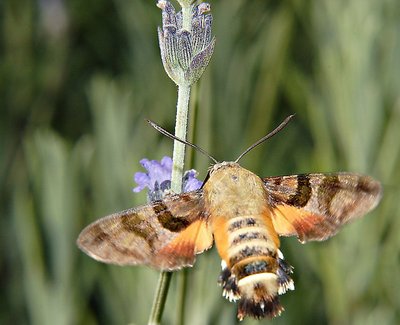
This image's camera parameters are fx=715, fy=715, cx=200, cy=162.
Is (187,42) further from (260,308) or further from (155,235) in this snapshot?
(260,308)

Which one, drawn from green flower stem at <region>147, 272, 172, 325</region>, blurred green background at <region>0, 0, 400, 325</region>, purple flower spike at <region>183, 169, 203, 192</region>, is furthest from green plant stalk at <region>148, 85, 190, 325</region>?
blurred green background at <region>0, 0, 400, 325</region>

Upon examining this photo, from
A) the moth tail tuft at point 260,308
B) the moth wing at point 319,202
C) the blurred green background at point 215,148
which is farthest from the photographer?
the blurred green background at point 215,148

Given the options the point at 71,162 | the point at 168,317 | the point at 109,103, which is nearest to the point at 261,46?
the point at 109,103

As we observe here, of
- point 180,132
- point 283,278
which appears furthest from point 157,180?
point 283,278

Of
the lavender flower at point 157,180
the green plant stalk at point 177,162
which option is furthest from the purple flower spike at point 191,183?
the green plant stalk at point 177,162

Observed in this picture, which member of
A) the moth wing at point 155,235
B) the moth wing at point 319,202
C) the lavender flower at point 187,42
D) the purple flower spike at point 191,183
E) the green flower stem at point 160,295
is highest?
the lavender flower at point 187,42

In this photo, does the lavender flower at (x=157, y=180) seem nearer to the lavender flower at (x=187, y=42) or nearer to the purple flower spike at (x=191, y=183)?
the purple flower spike at (x=191, y=183)

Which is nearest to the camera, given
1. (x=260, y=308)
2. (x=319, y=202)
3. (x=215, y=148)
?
(x=260, y=308)
